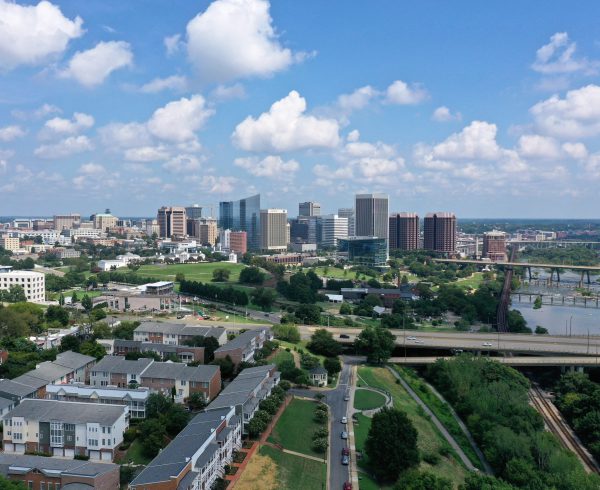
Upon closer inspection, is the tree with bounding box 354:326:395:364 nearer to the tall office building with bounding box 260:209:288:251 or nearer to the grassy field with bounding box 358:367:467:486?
the grassy field with bounding box 358:367:467:486

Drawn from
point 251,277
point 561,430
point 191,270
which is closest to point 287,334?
point 561,430

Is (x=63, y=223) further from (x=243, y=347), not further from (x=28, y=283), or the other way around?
(x=243, y=347)

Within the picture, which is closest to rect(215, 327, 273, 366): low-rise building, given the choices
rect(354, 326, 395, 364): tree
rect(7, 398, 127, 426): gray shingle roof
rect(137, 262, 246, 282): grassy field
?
rect(354, 326, 395, 364): tree

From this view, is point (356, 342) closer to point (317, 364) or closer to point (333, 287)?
point (317, 364)

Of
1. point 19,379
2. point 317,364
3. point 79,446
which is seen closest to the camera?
point 79,446

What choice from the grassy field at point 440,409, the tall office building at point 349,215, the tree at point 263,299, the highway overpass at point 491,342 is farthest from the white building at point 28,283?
the tall office building at point 349,215

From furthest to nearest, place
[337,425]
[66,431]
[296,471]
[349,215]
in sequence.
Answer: [349,215] < [337,425] < [66,431] < [296,471]

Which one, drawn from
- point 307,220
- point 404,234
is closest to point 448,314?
point 404,234
